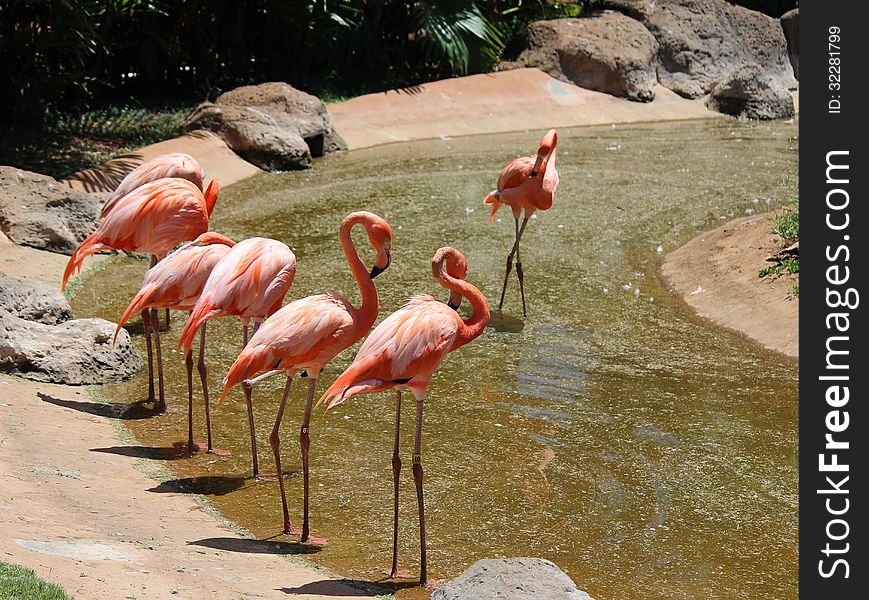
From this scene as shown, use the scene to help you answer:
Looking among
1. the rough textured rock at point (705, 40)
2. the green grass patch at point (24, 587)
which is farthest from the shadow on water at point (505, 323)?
the rough textured rock at point (705, 40)

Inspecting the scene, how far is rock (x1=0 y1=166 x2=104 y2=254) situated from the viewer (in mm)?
8562

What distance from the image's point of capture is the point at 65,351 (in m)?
6.34

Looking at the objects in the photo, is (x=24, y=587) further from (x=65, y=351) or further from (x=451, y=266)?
(x=65, y=351)

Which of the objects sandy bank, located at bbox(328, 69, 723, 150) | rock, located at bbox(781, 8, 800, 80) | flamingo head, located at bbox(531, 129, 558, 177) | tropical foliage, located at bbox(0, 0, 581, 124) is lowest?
flamingo head, located at bbox(531, 129, 558, 177)

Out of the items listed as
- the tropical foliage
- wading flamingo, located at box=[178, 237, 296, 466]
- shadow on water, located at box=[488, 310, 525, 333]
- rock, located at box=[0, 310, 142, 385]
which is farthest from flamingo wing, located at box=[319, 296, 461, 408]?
the tropical foliage

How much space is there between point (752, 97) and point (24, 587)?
48.5ft

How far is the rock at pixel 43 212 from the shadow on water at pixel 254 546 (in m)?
4.64

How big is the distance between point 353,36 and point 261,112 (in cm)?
350

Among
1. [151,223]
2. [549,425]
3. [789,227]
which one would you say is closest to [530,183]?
[789,227]

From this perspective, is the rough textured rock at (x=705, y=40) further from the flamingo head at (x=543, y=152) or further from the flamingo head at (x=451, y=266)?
the flamingo head at (x=451, y=266)

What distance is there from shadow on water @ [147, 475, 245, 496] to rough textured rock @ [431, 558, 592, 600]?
5.92 ft

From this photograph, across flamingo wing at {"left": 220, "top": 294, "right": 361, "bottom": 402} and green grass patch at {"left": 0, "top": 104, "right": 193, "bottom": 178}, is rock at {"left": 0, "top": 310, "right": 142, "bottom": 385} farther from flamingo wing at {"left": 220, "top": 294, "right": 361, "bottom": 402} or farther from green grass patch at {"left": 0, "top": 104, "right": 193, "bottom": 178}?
green grass patch at {"left": 0, "top": 104, "right": 193, "bottom": 178}

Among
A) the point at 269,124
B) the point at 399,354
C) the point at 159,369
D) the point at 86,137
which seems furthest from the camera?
the point at 86,137

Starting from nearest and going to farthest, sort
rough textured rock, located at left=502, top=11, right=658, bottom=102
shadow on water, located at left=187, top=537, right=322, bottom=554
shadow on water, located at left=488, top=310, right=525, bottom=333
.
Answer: shadow on water, located at left=187, top=537, right=322, bottom=554 → shadow on water, located at left=488, top=310, right=525, bottom=333 → rough textured rock, located at left=502, top=11, right=658, bottom=102
